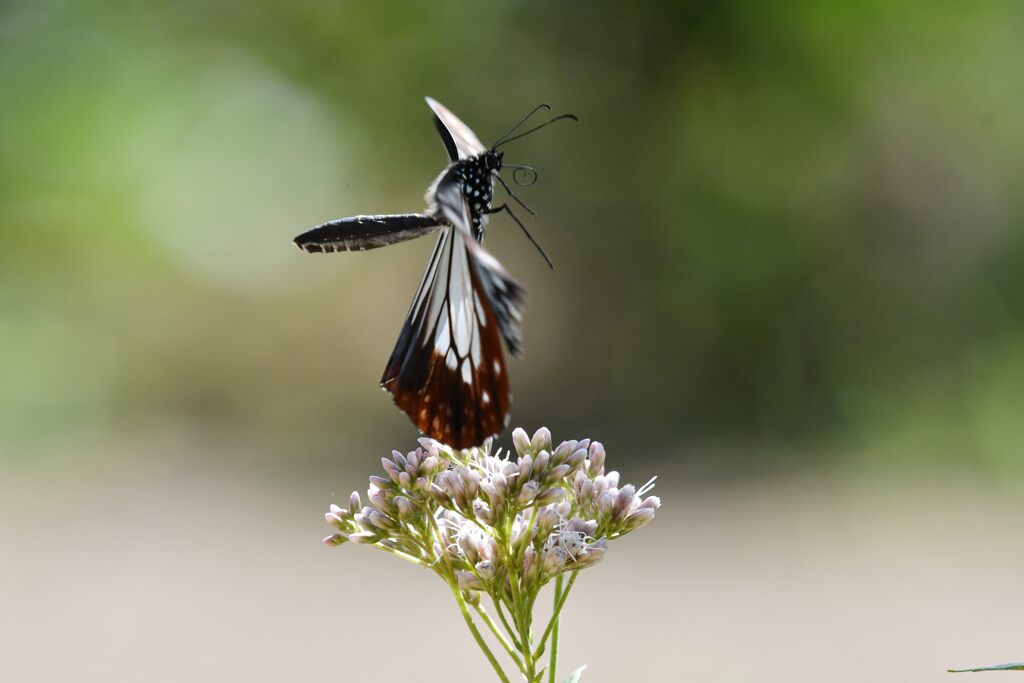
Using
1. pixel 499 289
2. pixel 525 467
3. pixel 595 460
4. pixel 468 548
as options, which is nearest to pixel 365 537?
pixel 468 548

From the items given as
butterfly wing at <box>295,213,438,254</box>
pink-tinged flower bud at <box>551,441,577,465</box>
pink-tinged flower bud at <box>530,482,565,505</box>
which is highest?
butterfly wing at <box>295,213,438,254</box>

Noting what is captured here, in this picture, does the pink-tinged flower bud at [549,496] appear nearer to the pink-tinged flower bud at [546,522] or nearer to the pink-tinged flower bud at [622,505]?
the pink-tinged flower bud at [546,522]

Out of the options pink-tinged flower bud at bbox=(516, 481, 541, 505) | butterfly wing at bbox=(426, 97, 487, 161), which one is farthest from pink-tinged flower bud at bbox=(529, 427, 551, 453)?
butterfly wing at bbox=(426, 97, 487, 161)

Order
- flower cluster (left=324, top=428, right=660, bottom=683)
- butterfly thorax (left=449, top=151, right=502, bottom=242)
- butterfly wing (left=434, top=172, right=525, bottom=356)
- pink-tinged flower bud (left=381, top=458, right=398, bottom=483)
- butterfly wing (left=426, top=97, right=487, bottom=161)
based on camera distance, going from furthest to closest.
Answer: butterfly thorax (left=449, top=151, right=502, bottom=242) → butterfly wing (left=426, top=97, right=487, bottom=161) → pink-tinged flower bud (left=381, top=458, right=398, bottom=483) → flower cluster (left=324, top=428, right=660, bottom=683) → butterfly wing (left=434, top=172, right=525, bottom=356)

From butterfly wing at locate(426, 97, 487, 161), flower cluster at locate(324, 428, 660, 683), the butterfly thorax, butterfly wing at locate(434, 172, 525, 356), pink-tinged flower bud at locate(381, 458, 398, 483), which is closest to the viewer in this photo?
butterfly wing at locate(434, 172, 525, 356)

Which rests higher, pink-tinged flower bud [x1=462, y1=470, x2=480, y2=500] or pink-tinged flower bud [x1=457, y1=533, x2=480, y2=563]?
pink-tinged flower bud [x1=462, y1=470, x2=480, y2=500]

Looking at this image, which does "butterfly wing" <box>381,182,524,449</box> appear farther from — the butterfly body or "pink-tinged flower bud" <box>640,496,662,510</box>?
"pink-tinged flower bud" <box>640,496,662,510</box>

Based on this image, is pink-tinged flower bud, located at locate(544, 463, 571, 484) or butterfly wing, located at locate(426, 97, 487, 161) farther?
butterfly wing, located at locate(426, 97, 487, 161)

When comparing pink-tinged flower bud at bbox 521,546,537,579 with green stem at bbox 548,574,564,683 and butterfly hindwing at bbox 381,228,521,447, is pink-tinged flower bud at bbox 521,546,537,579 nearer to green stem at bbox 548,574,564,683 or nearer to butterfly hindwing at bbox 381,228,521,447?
green stem at bbox 548,574,564,683

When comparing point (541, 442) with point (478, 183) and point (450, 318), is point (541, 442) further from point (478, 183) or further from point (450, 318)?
point (478, 183)
